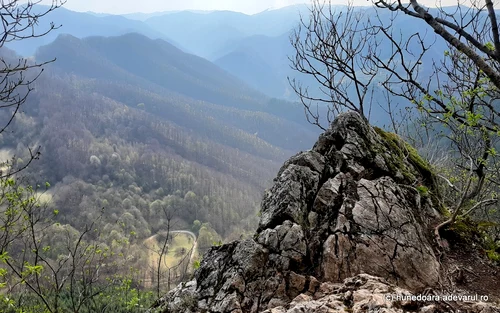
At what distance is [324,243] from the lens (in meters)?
5.36

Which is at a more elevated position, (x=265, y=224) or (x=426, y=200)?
(x=426, y=200)

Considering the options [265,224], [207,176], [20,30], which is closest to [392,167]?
[265,224]

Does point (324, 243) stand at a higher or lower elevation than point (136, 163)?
higher

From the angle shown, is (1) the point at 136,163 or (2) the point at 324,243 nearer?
(2) the point at 324,243

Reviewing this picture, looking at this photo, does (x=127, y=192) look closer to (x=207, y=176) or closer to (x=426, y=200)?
Result: (x=207, y=176)

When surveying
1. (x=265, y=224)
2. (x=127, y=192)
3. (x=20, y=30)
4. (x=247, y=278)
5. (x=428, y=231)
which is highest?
(x=20, y=30)

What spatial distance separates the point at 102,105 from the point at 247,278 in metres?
196

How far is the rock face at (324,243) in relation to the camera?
4.93m

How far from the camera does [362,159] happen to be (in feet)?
21.9

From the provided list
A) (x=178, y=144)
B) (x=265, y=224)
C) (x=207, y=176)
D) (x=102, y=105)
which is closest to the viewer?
(x=265, y=224)

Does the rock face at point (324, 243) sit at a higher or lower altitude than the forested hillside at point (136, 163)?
higher

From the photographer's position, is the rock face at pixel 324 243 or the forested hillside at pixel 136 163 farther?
the forested hillside at pixel 136 163

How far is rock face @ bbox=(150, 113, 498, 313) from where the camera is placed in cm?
493

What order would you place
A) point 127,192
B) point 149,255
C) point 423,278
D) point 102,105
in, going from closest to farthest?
point 423,278
point 149,255
point 127,192
point 102,105
